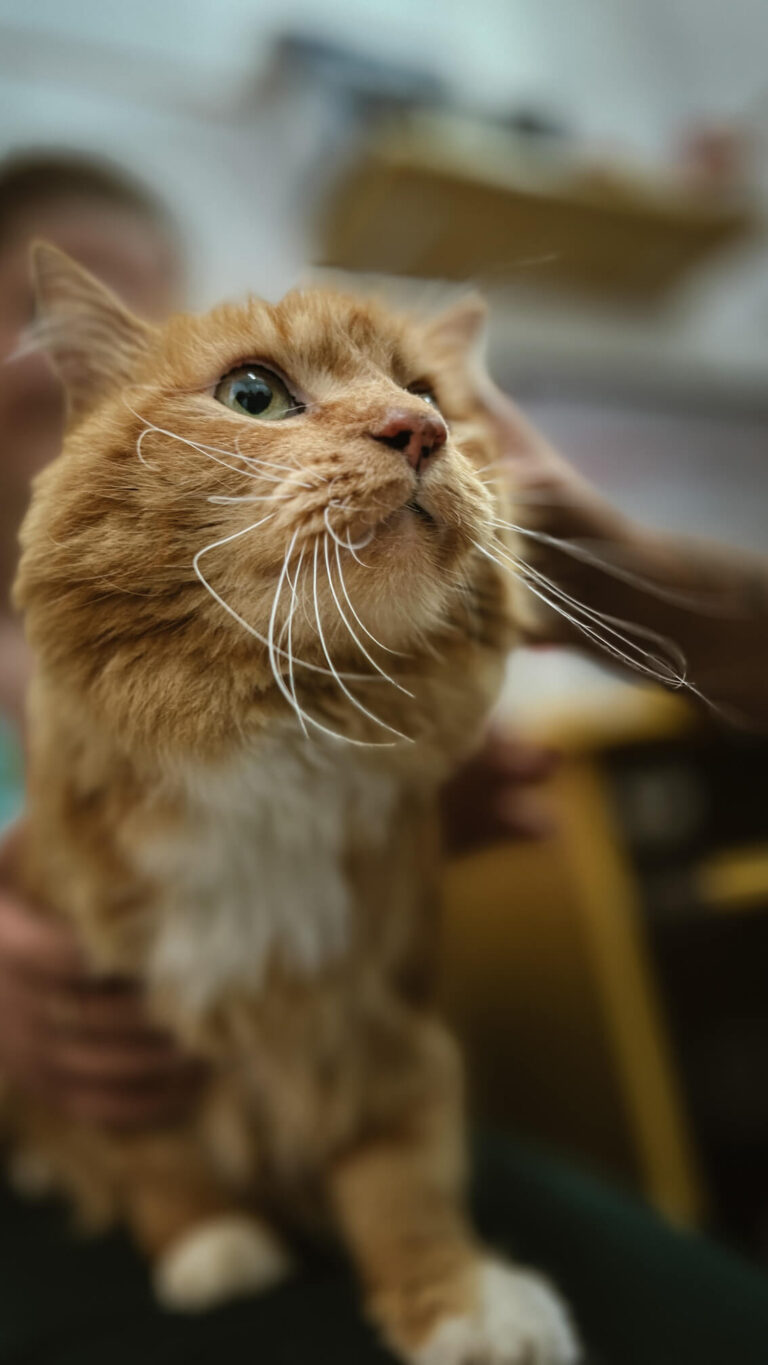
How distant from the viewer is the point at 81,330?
1.15 ft

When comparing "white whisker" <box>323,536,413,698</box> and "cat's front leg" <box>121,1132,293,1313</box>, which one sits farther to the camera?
"cat's front leg" <box>121,1132,293,1313</box>

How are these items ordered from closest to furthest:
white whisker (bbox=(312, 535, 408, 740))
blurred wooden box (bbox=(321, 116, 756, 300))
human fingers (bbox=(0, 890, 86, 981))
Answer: white whisker (bbox=(312, 535, 408, 740)), blurred wooden box (bbox=(321, 116, 756, 300)), human fingers (bbox=(0, 890, 86, 981))

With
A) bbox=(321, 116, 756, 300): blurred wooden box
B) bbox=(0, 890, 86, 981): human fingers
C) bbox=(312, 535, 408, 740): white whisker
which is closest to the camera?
bbox=(312, 535, 408, 740): white whisker

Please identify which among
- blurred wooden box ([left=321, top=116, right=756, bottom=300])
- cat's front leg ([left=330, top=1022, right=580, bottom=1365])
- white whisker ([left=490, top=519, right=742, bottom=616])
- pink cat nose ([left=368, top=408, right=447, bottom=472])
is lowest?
cat's front leg ([left=330, top=1022, right=580, bottom=1365])

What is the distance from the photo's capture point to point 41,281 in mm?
348

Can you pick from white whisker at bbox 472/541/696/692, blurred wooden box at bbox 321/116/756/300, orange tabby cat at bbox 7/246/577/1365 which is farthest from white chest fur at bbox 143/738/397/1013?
blurred wooden box at bbox 321/116/756/300

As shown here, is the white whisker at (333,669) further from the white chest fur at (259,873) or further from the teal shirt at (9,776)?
the teal shirt at (9,776)

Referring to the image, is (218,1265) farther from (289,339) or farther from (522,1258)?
(289,339)

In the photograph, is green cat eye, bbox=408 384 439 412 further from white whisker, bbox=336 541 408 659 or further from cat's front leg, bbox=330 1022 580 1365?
cat's front leg, bbox=330 1022 580 1365

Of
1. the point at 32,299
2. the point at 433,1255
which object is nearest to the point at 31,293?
the point at 32,299

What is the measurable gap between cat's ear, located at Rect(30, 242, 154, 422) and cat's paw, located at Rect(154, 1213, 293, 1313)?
517 mm

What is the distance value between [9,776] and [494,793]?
0.28 m

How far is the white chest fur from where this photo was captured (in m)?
0.42

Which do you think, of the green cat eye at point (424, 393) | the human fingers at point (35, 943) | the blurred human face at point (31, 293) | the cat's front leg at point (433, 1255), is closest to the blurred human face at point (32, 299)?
the blurred human face at point (31, 293)
